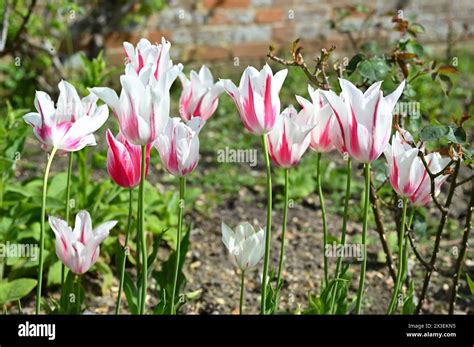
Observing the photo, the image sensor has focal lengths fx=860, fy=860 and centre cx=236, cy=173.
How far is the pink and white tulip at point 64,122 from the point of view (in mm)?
1790

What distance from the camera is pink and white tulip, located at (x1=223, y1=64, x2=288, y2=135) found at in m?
1.76

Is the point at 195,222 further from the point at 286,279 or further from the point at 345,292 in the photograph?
the point at 345,292

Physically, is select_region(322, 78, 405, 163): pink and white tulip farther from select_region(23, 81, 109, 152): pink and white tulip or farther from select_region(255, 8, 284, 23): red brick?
select_region(255, 8, 284, 23): red brick

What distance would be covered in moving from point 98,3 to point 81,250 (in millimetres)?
4497

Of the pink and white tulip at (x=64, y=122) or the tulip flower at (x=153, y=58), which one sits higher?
the tulip flower at (x=153, y=58)

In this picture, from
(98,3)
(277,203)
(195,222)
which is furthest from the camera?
(98,3)

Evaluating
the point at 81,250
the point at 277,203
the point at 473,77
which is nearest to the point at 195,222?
the point at 277,203

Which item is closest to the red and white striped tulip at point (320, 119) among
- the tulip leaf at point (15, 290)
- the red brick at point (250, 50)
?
the tulip leaf at point (15, 290)

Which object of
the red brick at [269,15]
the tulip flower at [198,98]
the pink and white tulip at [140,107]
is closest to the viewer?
the pink and white tulip at [140,107]

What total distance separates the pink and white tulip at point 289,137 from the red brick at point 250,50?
471 cm

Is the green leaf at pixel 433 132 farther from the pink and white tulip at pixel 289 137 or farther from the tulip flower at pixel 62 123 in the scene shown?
the tulip flower at pixel 62 123

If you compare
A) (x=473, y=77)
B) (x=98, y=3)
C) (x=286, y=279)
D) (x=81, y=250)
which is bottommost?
(x=286, y=279)

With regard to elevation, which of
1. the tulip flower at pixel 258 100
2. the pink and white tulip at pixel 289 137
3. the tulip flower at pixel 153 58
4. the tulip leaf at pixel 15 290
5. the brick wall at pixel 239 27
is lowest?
the tulip leaf at pixel 15 290
